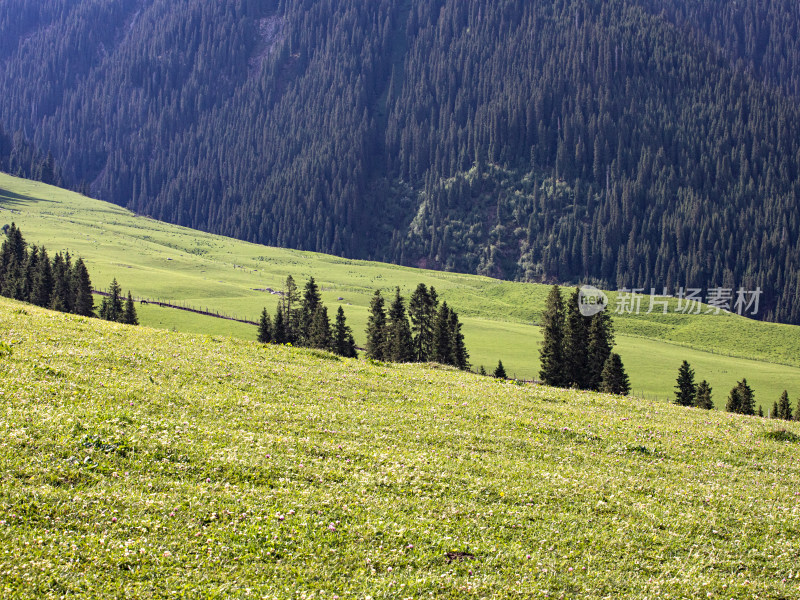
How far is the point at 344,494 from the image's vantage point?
698 inches

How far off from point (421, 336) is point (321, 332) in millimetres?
16229

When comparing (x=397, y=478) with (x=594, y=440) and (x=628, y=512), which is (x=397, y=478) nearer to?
(x=628, y=512)

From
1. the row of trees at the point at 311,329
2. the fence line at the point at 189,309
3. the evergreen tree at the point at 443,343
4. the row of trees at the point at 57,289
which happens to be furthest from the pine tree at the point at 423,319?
the fence line at the point at 189,309

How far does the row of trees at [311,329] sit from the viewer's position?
9644 centimetres

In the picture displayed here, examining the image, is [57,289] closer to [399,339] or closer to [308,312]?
[308,312]

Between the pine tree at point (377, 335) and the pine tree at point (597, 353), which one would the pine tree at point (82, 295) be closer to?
the pine tree at point (377, 335)

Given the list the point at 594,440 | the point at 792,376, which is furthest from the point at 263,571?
the point at 792,376

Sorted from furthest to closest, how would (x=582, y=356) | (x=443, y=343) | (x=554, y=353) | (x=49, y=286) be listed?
(x=49, y=286) → (x=443, y=343) → (x=554, y=353) → (x=582, y=356)

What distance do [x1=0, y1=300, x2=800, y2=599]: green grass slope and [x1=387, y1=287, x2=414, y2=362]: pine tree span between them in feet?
193

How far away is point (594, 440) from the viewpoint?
26.6 metres

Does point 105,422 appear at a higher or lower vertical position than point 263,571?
higher

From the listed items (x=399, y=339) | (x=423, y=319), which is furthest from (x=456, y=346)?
(x=399, y=339)

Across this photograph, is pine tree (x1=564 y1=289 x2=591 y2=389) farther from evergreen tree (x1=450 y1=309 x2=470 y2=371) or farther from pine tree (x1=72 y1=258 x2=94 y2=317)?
pine tree (x1=72 y1=258 x2=94 y2=317)

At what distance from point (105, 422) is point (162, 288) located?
164m
